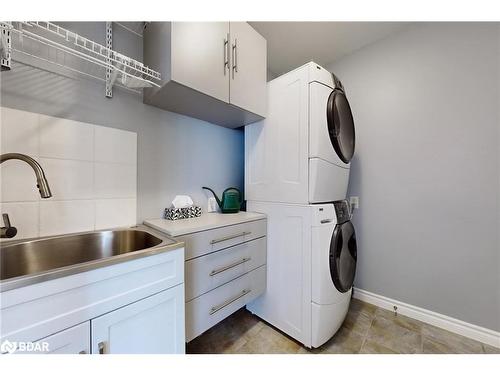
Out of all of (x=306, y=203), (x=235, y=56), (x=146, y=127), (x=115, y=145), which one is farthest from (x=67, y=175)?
(x=306, y=203)

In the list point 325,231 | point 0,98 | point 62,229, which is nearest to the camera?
point 0,98

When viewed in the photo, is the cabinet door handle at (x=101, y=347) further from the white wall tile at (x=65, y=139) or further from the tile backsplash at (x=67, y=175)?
the white wall tile at (x=65, y=139)

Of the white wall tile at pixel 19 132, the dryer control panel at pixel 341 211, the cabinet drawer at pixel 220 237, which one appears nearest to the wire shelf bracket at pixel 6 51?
the white wall tile at pixel 19 132

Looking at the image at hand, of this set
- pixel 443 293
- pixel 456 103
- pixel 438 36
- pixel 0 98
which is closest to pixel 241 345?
pixel 443 293

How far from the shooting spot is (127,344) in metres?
0.75

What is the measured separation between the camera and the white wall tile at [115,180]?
115 centimetres

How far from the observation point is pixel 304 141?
1297 millimetres

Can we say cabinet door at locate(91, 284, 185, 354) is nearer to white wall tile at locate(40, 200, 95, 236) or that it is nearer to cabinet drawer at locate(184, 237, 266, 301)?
cabinet drawer at locate(184, 237, 266, 301)

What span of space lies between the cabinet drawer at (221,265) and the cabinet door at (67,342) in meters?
0.43

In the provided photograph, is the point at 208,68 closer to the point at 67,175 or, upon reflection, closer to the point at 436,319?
the point at 67,175

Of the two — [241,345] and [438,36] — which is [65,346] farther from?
[438,36]

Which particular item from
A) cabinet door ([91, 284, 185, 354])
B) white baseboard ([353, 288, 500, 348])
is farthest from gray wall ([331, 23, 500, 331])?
cabinet door ([91, 284, 185, 354])

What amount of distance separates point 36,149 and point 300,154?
147cm

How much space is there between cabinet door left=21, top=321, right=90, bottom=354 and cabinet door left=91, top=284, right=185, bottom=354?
21 mm
